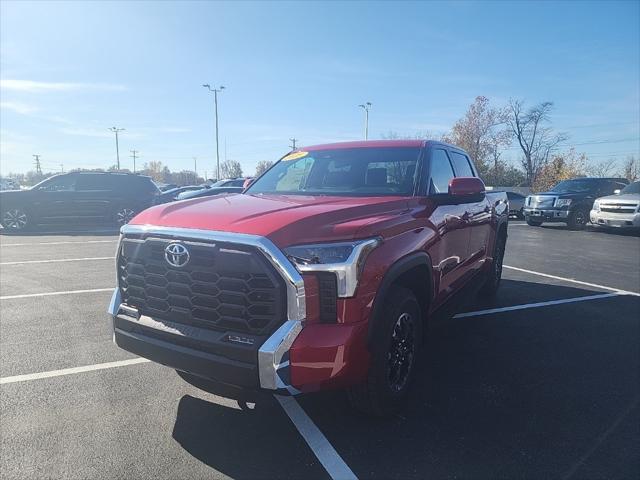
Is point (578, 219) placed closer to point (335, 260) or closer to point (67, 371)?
point (335, 260)

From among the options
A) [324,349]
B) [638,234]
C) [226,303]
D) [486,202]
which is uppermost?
[486,202]

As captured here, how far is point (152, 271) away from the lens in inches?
109

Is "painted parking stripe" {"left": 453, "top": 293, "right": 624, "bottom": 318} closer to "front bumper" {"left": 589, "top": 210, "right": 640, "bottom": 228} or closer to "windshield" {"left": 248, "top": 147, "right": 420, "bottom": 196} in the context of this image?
"windshield" {"left": 248, "top": 147, "right": 420, "bottom": 196}

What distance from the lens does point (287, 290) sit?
91.5 inches

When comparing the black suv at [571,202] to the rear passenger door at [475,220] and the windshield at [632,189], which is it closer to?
the windshield at [632,189]

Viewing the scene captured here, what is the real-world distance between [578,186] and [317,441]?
1841 centimetres

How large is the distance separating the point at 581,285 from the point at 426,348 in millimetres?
4296

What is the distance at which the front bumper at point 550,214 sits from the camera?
54.5 feet

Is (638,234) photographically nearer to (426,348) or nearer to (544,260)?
(544,260)

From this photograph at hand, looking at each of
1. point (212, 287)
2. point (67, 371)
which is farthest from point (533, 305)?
point (67, 371)

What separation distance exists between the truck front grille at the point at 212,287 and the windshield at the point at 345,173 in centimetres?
149

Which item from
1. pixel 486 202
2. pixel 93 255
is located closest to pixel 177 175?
pixel 93 255

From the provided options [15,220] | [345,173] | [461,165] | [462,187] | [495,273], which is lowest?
[15,220]

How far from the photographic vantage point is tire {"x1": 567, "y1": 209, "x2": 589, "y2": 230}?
16594 mm
